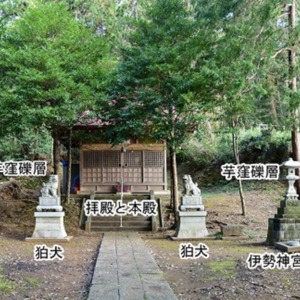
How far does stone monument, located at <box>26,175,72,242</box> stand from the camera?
1105 cm

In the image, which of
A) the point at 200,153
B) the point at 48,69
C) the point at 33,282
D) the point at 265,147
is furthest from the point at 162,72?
the point at 200,153

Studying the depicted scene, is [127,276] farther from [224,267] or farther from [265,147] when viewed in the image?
[265,147]

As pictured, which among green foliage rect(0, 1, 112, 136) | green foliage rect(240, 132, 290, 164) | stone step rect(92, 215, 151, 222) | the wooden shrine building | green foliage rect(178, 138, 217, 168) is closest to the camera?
green foliage rect(0, 1, 112, 136)

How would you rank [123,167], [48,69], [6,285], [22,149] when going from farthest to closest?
[22,149] → [123,167] → [48,69] → [6,285]

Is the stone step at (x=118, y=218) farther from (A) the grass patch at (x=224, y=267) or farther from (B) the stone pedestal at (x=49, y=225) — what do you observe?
(A) the grass patch at (x=224, y=267)

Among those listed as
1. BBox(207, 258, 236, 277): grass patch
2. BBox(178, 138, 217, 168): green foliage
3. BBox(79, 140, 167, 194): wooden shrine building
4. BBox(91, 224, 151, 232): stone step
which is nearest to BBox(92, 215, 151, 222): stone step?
BBox(91, 224, 151, 232): stone step

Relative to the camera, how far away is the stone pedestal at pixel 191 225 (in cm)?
1119

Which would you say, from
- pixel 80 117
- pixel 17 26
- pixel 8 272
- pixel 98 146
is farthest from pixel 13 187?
pixel 8 272

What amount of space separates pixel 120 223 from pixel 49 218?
3.05 metres

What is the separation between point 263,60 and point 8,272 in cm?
795

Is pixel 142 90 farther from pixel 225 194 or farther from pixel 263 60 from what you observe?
pixel 225 194

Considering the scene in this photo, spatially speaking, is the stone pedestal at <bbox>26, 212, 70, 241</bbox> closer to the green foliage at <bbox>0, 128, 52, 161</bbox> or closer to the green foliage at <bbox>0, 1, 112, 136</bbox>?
the green foliage at <bbox>0, 1, 112, 136</bbox>

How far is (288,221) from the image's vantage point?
953 cm

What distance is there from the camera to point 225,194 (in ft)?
59.8
